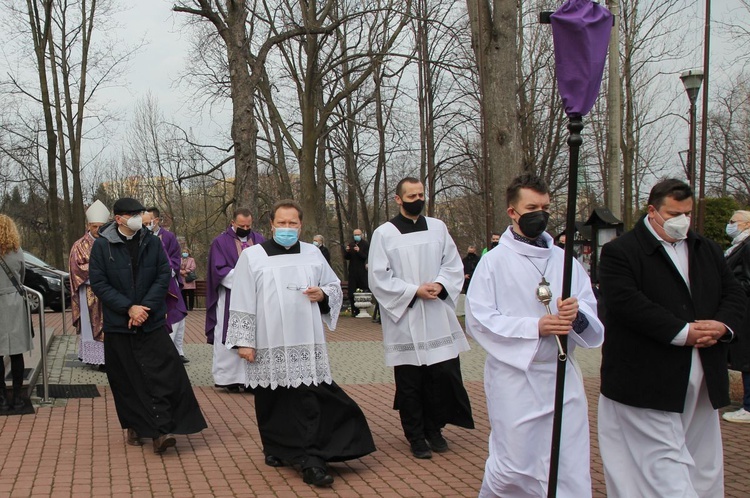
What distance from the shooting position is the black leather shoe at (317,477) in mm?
6020

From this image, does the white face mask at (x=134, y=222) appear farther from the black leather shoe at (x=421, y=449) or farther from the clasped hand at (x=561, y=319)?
the clasped hand at (x=561, y=319)

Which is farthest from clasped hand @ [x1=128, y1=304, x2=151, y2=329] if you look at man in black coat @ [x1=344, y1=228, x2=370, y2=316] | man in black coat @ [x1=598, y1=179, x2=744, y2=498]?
man in black coat @ [x1=344, y1=228, x2=370, y2=316]

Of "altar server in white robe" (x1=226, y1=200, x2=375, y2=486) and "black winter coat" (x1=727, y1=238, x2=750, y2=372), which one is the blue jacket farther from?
"black winter coat" (x1=727, y1=238, x2=750, y2=372)

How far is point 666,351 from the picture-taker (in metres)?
4.68

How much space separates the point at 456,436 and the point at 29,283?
51.3 ft

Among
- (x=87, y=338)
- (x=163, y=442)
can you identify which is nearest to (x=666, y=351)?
(x=163, y=442)

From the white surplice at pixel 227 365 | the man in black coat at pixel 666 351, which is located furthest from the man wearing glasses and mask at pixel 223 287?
the man in black coat at pixel 666 351

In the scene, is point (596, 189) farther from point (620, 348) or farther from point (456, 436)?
point (620, 348)

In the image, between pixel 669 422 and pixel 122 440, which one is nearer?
pixel 669 422

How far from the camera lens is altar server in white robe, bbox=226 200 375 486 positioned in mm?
6355

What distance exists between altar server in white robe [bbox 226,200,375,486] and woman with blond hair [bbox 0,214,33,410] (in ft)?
9.44

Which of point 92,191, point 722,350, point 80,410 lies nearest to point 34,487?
point 80,410

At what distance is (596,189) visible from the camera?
36.8 m

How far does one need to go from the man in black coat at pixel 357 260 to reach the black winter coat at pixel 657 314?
48.4 feet
